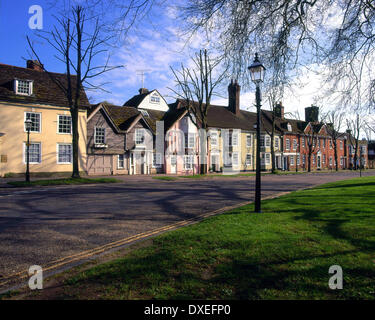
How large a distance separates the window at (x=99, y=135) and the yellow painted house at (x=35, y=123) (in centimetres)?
179

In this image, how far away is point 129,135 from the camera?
114ft

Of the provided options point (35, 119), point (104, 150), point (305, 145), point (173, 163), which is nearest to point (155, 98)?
point (173, 163)

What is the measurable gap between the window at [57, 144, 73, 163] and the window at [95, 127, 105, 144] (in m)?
3.58

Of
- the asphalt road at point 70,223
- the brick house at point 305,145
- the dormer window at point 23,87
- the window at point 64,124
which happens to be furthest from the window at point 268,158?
the asphalt road at point 70,223

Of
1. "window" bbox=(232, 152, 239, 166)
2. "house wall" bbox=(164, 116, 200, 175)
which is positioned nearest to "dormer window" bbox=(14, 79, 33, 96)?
"house wall" bbox=(164, 116, 200, 175)

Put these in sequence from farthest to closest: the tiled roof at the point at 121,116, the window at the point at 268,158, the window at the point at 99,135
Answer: the window at the point at 268,158, the tiled roof at the point at 121,116, the window at the point at 99,135

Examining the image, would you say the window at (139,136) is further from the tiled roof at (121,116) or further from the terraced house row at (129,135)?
the tiled roof at (121,116)

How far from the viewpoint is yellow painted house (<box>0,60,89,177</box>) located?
82.8 ft

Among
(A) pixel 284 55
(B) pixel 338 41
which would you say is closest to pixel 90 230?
(A) pixel 284 55

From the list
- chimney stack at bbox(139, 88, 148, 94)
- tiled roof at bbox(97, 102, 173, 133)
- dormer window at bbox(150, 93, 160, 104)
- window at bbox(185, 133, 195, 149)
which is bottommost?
window at bbox(185, 133, 195, 149)

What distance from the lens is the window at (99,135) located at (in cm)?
3198

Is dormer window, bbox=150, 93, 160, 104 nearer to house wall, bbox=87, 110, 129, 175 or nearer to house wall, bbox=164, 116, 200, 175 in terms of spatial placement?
house wall, bbox=164, 116, 200, 175

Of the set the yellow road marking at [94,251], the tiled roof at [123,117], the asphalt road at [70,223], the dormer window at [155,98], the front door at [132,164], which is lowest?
the yellow road marking at [94,251]

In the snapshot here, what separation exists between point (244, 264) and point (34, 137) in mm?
A: 27779
